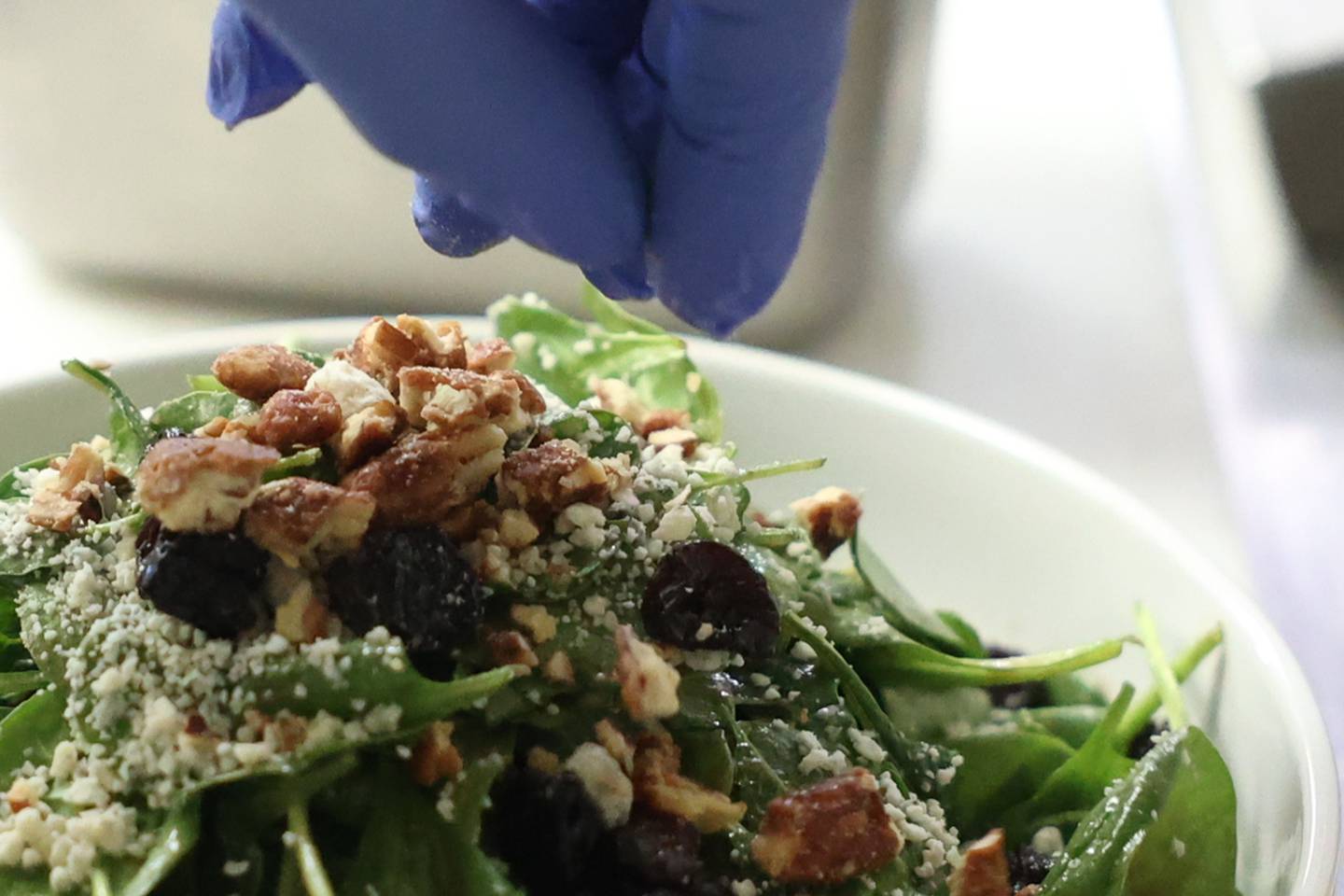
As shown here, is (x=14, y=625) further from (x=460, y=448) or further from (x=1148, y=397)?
(x=1148, y=397)

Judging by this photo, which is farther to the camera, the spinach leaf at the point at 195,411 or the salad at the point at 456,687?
the spinach leaf at the point at 195,411

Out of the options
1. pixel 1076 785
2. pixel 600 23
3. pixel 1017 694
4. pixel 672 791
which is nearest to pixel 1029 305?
pixel 1017 694

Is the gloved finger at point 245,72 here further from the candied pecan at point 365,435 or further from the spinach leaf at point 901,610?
the spinach leaf at point 901,610

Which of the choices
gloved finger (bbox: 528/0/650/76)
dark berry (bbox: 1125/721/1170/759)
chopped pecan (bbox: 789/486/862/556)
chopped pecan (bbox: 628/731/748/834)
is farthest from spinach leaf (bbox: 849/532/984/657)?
gloved finger (bbox: 528/0/650/76)

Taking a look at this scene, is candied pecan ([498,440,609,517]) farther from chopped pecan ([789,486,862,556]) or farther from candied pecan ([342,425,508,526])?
chopped pecan ([789,486,862,556])

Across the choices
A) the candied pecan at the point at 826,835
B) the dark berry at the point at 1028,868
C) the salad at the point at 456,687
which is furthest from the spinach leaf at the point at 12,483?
the dark berry at the point at 1028,868

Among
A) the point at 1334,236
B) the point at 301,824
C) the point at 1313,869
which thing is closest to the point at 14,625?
the point at 301,824

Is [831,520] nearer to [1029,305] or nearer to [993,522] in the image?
[993,522]
